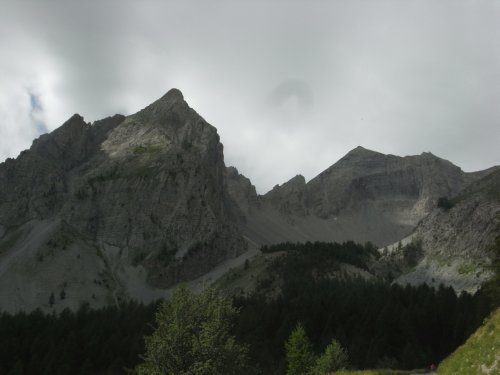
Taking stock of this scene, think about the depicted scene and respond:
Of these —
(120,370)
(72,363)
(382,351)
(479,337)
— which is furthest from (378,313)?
(479,337)

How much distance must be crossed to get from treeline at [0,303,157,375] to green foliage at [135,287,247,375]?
61.8 meters

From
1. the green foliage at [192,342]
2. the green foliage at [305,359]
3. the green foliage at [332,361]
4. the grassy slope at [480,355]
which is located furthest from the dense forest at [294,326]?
the grassy slope at [480,355]

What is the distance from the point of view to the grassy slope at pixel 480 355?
87.6 ft

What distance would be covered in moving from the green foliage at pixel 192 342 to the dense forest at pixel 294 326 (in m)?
51.4

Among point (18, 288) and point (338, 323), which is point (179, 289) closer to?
point (338, 323)

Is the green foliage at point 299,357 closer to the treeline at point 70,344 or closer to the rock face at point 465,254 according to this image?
the treeline at point 70,344

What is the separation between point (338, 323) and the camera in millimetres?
128500

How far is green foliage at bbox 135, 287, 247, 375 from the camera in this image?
1619 inches

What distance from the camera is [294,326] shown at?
414ft

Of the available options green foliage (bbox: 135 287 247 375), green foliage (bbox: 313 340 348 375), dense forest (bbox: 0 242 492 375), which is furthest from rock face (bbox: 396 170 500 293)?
green foliage (bbox: 135 287 247 375)

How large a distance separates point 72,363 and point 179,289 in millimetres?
75205

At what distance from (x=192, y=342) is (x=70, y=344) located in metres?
83.0

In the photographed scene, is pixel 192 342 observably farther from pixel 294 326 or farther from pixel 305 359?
pixel 294 326

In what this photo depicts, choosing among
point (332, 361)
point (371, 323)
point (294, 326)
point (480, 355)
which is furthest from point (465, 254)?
point (480, 355)
